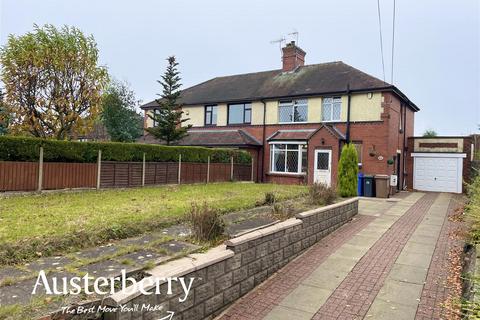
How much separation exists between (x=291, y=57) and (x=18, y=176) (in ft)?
61.2

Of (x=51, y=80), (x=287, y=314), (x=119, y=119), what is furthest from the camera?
(x=119, y=119)

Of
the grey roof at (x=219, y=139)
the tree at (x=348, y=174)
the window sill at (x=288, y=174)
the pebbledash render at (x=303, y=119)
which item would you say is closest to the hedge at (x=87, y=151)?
the grey roof at (x=219, y=139)

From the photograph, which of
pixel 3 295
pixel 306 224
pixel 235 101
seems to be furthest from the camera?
pixel 235 101

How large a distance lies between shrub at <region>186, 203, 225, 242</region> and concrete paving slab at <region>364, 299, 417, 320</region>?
236 cm

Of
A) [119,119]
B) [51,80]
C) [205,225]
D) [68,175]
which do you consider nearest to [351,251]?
[205,225]

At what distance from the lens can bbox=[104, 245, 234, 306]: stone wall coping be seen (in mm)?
3042

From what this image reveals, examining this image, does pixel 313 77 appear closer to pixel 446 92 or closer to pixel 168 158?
pixel 446 92

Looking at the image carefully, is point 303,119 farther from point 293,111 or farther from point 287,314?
point 287,314

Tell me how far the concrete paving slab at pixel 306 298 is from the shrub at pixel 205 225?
1.39 meters

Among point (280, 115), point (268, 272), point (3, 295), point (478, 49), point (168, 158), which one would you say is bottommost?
point (268, 272)

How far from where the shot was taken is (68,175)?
11.9 metres

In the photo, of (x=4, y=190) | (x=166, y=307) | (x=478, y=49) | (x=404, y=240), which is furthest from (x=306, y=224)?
(x=478, y=49)

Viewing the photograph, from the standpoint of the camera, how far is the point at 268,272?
5.62m

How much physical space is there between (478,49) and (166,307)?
16579mm
